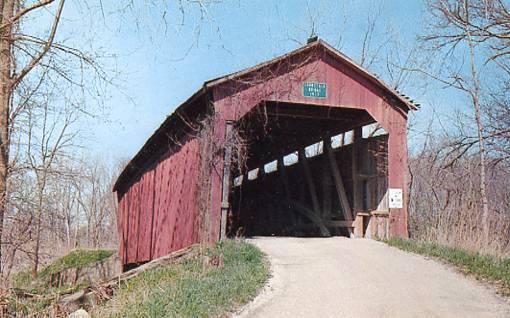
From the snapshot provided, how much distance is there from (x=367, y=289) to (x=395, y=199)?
5.00 meters

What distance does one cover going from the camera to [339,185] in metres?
13.6

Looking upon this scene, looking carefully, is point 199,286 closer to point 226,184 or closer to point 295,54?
point 226,184

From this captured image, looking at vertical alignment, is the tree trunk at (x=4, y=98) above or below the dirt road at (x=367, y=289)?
above

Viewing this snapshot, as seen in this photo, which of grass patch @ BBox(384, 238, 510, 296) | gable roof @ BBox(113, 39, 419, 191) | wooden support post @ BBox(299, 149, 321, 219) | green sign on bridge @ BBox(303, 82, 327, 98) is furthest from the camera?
wooden support post @ BBox(299, 149, 321, 219)

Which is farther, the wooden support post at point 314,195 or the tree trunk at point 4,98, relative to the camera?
the wooden support post at point 314,195

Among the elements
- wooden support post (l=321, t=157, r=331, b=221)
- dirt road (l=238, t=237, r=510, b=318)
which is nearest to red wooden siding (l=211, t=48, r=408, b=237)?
dirt road (l=238, t=237, r=510, b=318)

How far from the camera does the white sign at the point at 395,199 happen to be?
458 inches

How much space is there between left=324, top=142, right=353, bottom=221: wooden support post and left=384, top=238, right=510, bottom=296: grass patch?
306cm

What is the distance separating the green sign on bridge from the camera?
37.0ft

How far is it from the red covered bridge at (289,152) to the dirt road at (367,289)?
2.07 m

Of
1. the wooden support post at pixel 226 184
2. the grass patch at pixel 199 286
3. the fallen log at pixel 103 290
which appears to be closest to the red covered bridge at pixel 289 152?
the wooden support post at pixel 226 184

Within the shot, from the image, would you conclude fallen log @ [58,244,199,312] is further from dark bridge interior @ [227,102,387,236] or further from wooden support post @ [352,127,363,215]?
wooden support post @ [352,127,363,215]

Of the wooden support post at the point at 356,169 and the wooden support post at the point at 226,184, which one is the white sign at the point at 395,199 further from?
the wooden support post at the point at 226,184

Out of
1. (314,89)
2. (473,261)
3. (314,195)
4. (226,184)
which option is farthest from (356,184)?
(473,261)
